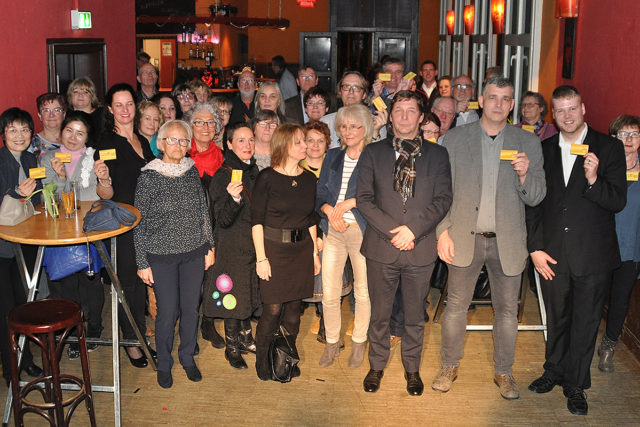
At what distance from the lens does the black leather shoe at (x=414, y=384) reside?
406 cm

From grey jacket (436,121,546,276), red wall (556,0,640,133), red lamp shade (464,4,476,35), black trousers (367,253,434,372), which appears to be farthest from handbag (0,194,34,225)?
A: red lamp shade (464,4,476,35)

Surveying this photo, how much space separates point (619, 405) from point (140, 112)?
3.71 meters

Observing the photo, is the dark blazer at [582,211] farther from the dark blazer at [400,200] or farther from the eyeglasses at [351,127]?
the eyeglasses at [351,127]

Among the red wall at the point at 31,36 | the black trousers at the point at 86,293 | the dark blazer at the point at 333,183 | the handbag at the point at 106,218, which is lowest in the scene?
the black trousers at the point at 86,293

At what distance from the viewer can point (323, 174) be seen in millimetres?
4156

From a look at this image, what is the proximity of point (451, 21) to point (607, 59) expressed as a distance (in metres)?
8.97

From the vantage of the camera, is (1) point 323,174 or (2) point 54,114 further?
(2) point 54,114

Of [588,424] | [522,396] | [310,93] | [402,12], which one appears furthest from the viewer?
[402,12]

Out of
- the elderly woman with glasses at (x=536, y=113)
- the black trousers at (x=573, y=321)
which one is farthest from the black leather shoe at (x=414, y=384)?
the elderly woman with glasses at (x=536, y=113)

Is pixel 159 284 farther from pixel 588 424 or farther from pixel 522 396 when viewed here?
pixel 588 424

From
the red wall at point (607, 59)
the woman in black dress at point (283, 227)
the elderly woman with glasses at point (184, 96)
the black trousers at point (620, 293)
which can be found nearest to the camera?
the woman in black dress at point (283, 227)

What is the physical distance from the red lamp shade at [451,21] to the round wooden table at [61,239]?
11500 mm

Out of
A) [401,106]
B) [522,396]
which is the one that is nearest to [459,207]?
[401,106]

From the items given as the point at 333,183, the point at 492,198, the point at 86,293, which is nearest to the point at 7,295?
the point at 86,293
